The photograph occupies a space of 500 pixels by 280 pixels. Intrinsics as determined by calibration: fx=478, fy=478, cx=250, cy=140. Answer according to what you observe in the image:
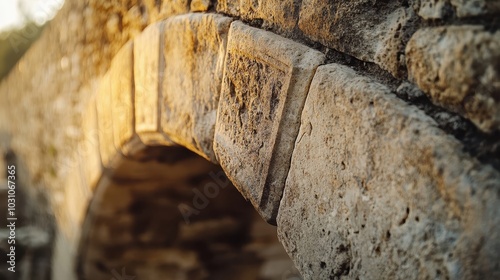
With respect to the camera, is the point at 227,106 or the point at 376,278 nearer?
the point at 376,278

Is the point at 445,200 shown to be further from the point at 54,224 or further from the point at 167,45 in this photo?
the point at 54,224

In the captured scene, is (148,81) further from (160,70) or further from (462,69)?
(462,69)

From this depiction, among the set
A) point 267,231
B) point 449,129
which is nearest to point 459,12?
point 449,129

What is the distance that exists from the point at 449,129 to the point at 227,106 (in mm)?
657

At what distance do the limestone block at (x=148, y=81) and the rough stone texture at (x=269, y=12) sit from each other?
19.6 inches

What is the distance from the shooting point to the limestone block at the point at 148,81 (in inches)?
65.3

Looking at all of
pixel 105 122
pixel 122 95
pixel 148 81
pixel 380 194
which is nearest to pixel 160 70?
pixel 148 81

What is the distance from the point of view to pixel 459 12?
59cm

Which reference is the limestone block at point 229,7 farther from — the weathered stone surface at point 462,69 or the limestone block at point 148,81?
the weathered stone surface at point 462,69

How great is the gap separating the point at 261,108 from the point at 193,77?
1.48 feet

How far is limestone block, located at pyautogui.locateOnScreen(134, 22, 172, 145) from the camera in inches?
65.3

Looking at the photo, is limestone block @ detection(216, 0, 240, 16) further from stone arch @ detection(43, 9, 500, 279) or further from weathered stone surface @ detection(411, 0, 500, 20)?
weathered stone surface @ detection(411, 0, 500, 20)

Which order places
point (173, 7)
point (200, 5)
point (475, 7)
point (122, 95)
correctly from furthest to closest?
1. point (122, 95)
2. point (173, 7)
3. point (200, 5)
4. point (475, 7)

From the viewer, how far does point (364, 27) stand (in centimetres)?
77
